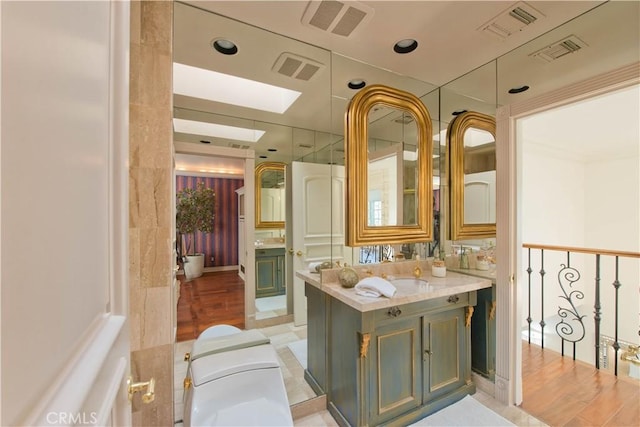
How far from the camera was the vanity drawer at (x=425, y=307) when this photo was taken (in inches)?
66.4

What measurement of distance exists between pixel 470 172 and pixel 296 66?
1.90m

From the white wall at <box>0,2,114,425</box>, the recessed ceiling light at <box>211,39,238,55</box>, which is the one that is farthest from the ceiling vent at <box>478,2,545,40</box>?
the white wall at <box>0,2,114,425</box>

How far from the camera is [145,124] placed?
129 centimetres

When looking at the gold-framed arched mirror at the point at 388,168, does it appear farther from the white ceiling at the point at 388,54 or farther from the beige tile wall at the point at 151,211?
the beige tile wall at the point at 151,211

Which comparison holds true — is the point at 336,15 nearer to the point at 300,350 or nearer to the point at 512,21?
the point at 512,21

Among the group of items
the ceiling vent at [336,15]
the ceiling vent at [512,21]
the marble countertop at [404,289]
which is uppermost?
the ceiling vent at [512,21]

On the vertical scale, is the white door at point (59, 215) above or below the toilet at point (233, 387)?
above

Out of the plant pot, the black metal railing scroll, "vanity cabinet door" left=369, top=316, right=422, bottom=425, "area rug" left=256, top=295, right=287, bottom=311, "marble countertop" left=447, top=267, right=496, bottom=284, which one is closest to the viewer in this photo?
"vanity cabinet door" left=369, top=316, right=422, bottom=425

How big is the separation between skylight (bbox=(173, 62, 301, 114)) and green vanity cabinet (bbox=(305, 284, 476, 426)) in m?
1.57

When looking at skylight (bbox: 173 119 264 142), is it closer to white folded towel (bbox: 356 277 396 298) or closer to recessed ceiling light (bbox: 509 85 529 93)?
white folded towel (bbox: 356 277 396 298)

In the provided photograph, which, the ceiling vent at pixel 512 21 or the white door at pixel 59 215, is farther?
the ceiling vent at pixel 512 21

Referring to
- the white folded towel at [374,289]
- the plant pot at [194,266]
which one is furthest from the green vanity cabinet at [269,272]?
the white folded towel at [374,289]

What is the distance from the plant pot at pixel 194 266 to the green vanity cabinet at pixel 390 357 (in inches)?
34.5

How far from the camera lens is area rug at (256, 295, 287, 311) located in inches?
79.3
